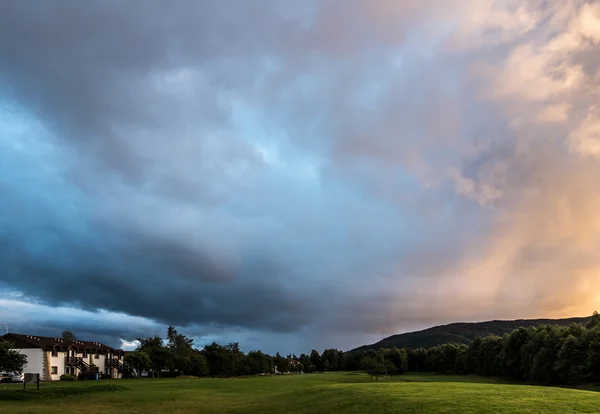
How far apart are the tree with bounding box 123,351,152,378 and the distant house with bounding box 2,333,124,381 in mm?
13777

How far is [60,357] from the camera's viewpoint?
423 feet

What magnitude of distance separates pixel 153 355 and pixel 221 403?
94799 mm

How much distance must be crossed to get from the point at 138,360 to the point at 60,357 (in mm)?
20349

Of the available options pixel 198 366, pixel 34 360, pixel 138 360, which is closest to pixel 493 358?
pixel 198 366

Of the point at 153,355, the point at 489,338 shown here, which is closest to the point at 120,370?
the point at 153,355

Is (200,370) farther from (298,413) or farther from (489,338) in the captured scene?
(298,413)

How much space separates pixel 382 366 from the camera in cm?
12388

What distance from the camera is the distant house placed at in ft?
397

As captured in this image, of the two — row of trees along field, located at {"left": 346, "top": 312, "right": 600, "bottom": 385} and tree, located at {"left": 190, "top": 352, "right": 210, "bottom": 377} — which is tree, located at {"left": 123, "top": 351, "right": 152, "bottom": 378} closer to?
tree, located at {"left": 190, "top": 352, "right": 210, "bottom": 377}

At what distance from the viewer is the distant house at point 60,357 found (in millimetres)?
121062

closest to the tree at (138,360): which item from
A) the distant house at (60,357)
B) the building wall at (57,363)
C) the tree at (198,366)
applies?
the distant house at (60,357)

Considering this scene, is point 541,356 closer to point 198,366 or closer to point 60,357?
point 198,366

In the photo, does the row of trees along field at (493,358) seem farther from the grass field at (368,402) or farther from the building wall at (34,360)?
the grass field at (368,402)

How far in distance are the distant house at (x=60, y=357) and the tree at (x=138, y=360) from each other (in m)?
13.8
